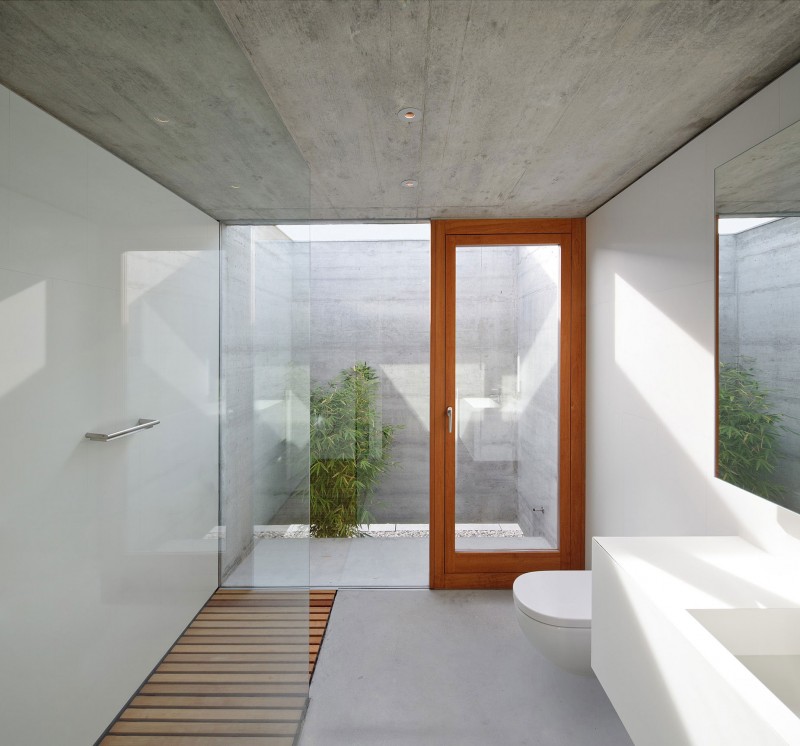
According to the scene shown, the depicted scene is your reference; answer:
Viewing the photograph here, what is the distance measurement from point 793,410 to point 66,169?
1.76m

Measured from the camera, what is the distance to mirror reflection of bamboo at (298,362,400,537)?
2768 millimetres

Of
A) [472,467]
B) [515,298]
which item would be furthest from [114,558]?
[515,298]

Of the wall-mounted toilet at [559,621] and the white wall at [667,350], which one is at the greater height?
the white wall at [667,350]

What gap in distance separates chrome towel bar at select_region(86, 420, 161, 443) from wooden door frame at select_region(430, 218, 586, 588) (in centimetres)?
188

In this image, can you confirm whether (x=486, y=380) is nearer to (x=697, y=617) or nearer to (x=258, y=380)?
(x=258, y=380)

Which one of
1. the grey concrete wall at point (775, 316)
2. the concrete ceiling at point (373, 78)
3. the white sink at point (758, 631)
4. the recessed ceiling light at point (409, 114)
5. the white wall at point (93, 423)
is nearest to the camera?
the white wall at point (93, 423)

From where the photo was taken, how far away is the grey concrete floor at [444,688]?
1.77 m

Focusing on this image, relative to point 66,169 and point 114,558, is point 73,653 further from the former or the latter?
point 66,169

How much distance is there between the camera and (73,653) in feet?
3.08

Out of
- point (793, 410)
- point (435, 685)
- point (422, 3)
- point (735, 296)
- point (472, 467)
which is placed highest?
point (422, 3)

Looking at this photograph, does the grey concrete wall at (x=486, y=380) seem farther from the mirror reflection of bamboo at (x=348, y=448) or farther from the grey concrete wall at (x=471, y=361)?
the mirror reflection of bamboo at (x=348, y=448)

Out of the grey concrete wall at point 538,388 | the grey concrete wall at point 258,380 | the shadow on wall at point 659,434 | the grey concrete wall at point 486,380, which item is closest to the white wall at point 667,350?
the shadow on wall at point 659,434

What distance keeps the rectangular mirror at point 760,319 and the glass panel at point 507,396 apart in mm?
1296

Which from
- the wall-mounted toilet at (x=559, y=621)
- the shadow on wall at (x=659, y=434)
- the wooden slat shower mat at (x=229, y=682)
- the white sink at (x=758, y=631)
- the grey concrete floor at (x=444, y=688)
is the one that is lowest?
the grey concrete floor at (x=444, y=688)
